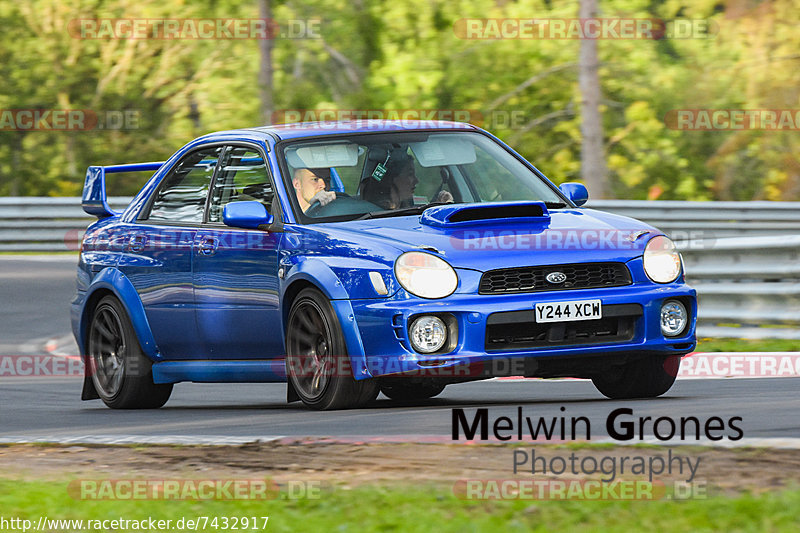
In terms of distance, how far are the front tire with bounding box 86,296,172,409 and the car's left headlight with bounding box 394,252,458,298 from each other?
2627 mm

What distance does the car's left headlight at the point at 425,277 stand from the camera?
781 cm

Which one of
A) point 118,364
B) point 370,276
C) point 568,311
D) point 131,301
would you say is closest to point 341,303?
point 370,276

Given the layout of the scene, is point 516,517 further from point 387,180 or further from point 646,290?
Result: point 387,180

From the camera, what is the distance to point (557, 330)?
7.93 m

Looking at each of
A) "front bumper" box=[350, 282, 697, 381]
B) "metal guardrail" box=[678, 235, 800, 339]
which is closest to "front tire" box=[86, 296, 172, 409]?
"front bumper" box=[350, 282, 697, 381]

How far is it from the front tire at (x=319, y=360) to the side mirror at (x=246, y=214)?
19.8 inches

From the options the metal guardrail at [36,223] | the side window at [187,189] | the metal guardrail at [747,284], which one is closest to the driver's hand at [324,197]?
the side window at [187,189]

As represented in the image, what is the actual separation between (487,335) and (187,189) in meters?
2.72

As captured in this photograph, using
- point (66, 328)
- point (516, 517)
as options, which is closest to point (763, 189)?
point (66, 328)

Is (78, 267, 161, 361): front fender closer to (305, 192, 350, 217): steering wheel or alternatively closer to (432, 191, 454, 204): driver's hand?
(305, 192, 350, 217): steering wheel

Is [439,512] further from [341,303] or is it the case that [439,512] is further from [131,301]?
[131,301]

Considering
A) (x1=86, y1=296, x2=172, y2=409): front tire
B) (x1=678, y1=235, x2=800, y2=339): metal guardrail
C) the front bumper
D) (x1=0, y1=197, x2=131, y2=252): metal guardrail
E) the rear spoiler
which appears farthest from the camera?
(x1=0, y1=197, x2=131, y2=252): metal guardrail

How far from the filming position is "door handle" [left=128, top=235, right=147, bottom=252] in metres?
9.77

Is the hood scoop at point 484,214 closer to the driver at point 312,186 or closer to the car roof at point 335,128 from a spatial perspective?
the driver at point 312,186
